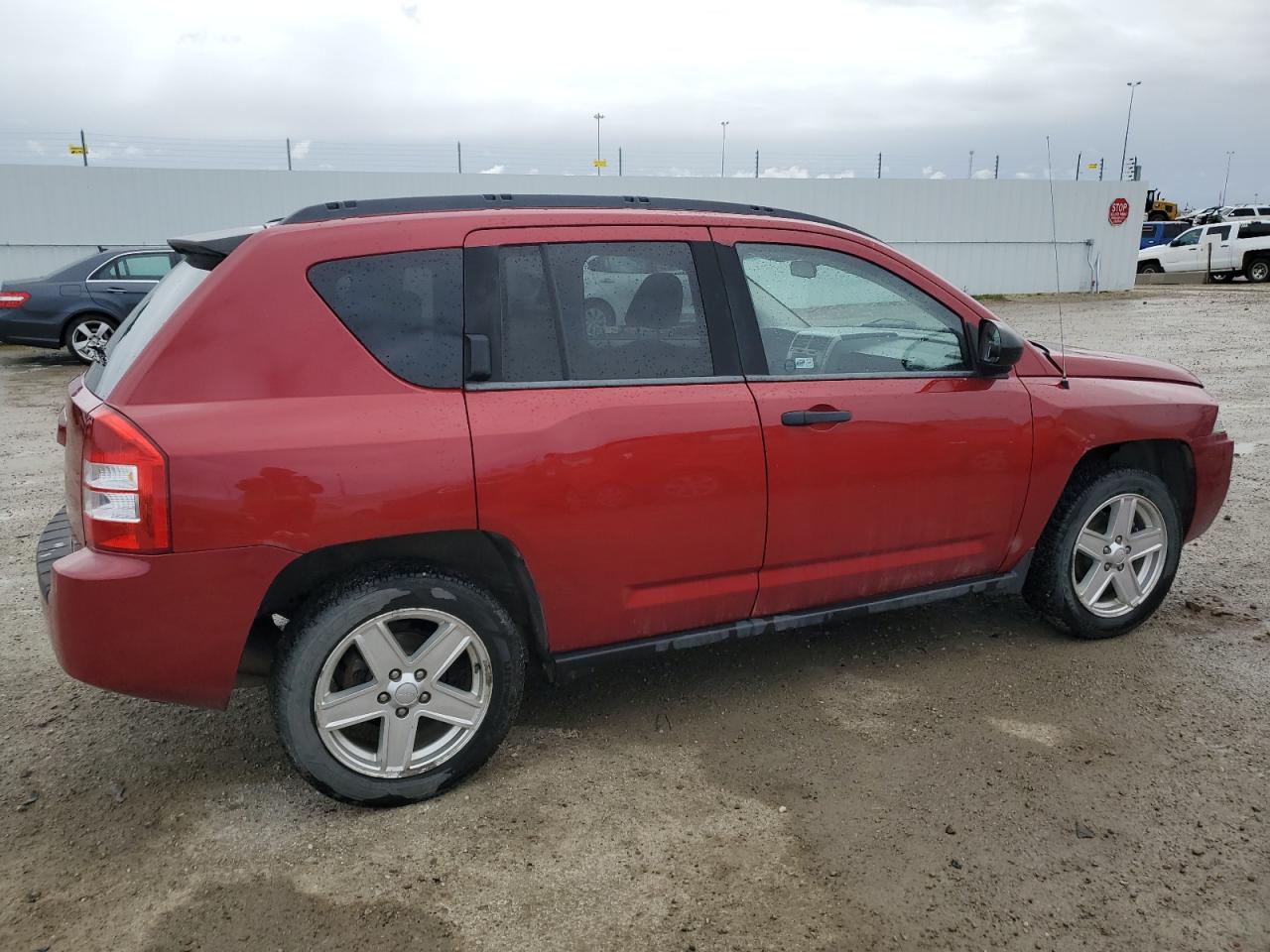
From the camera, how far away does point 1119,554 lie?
4191 mm

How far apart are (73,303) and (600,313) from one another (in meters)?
11.7

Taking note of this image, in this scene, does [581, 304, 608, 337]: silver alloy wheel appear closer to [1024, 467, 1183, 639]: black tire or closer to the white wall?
[1024, 467, 1183, 639]: black tire

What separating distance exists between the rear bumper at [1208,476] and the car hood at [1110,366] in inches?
11.2

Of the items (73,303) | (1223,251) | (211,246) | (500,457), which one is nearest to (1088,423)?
(500,457)

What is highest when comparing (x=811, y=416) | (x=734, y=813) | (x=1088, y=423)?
(x=811, y=416)

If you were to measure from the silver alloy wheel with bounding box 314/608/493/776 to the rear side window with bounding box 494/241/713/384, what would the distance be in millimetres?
812

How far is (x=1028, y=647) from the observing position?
423 cm

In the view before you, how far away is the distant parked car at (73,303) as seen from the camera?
41.0ft

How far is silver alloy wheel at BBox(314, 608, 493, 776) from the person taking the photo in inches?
115

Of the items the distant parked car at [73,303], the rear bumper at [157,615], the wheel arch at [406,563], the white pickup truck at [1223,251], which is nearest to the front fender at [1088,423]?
the wheel arch at [406,563]

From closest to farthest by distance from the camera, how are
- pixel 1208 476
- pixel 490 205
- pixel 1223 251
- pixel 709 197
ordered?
pixel 490 205
pixel 1208 476
pixel 709 197
pixel 1223 251

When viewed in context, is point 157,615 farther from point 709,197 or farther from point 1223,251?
point 1223,251

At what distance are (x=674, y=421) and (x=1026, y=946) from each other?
68.2 inches

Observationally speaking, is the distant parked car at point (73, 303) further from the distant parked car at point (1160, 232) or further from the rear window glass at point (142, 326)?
the distant parked car at point (1160, 232)
